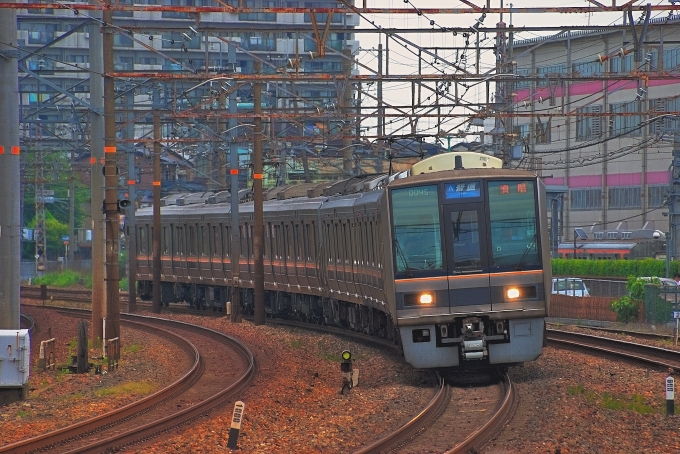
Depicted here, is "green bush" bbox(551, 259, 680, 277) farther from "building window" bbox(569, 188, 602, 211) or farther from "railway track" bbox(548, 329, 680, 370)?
"railway track" bbox(548, 329, 680, 370)

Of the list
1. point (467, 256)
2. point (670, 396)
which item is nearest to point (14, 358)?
point (467, 256)

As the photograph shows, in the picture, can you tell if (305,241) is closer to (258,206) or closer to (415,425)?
(258,206)

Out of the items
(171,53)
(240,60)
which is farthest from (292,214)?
(171,53)

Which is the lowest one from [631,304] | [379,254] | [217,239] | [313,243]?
[631,304]

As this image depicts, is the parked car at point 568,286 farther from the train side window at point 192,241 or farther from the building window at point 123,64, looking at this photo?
the building window at point 123,64

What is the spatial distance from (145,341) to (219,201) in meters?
11.6

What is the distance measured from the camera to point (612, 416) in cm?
1307

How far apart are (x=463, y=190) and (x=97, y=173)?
1036 centimetres

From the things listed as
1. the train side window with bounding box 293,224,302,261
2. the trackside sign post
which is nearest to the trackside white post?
the trackside sign post

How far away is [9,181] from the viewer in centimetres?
1838

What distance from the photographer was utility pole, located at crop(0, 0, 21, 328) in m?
18.3

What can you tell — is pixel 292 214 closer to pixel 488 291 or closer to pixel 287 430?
pixel 488 291

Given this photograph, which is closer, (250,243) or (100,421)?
(100,421)

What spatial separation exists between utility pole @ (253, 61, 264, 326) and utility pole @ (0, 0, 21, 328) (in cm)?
929
